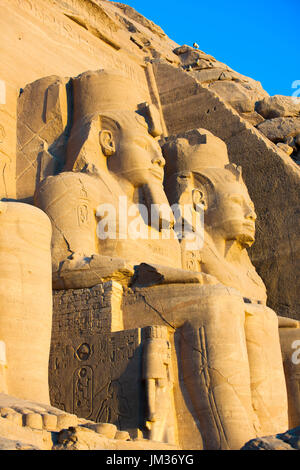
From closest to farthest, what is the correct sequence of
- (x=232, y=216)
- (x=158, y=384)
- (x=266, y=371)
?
(x=158, y=384) → (x=266, y=371) → (x=232, y=216)

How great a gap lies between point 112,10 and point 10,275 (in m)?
→ 11.9

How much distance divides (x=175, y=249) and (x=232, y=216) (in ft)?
3.81

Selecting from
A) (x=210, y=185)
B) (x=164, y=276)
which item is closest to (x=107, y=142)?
(x=210, y=185)

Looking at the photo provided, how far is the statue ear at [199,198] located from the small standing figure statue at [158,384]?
3.20 metres

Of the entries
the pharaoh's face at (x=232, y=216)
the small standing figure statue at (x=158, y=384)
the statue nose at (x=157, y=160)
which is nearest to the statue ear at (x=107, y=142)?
the statue nose at (x=157, y=160)

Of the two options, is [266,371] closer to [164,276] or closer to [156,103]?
[164,276]

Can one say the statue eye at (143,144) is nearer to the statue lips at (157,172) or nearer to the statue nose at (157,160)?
the statue nose at (157,160)

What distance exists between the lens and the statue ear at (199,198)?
30.7 ft

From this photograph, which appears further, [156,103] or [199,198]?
[156,103]

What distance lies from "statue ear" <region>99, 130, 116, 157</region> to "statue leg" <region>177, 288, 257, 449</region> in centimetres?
255

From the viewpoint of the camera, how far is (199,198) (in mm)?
9406

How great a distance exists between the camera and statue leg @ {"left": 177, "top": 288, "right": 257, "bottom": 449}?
6.07m

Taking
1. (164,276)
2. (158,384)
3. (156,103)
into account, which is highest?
(156,103)
